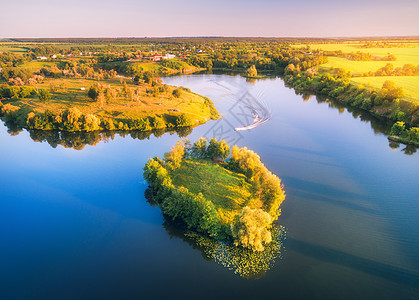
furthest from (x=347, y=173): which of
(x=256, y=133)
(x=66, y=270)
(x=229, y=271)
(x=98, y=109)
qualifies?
(x=98, y=109)

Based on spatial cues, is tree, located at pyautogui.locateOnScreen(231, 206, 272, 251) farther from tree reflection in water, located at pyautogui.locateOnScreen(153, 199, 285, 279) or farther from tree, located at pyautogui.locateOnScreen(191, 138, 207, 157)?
tree, located at pyautogui.locateOnScreen(191, 138, 207, 157)

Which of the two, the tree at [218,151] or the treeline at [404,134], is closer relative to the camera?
the tree at [218,151]

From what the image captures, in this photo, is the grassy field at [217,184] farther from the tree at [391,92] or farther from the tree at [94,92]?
the tree at [391,92]

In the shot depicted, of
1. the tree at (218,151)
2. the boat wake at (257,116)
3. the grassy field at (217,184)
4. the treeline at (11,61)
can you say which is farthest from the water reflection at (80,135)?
the treeline at (11,61)

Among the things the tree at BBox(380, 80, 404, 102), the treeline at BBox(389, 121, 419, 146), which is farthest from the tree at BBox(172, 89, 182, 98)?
the tree at BBox(380, 80, 404, 102)

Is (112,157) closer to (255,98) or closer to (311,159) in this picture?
(311,159)

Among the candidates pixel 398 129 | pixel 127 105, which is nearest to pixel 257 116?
pixel 398 129

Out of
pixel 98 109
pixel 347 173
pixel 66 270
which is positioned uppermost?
pixel 98 109
